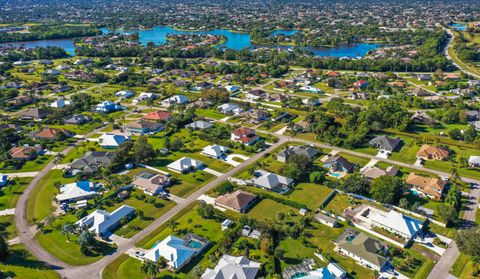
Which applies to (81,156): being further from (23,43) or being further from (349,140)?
(23,43)

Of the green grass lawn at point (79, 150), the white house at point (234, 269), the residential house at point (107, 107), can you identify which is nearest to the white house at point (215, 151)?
the green grass lawn at point (79, 150)

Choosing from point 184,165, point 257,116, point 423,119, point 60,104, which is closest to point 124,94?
point 60,104

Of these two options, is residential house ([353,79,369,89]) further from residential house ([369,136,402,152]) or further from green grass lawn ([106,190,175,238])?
green grass lawn ([106,190,175,238])

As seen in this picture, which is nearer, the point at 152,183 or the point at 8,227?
the point at 8,227

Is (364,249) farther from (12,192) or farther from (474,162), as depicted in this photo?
(12,192)

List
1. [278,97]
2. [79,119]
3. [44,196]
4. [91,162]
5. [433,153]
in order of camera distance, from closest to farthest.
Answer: [44,196], [91,162], [433,153], [79,119], [278,97]

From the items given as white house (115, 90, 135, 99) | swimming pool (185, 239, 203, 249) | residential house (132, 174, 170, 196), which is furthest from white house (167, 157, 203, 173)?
white house (115, 90, 135, 99)

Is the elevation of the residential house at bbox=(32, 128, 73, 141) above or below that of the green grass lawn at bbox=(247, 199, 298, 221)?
below

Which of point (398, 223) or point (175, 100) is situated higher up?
point (398, 223)
